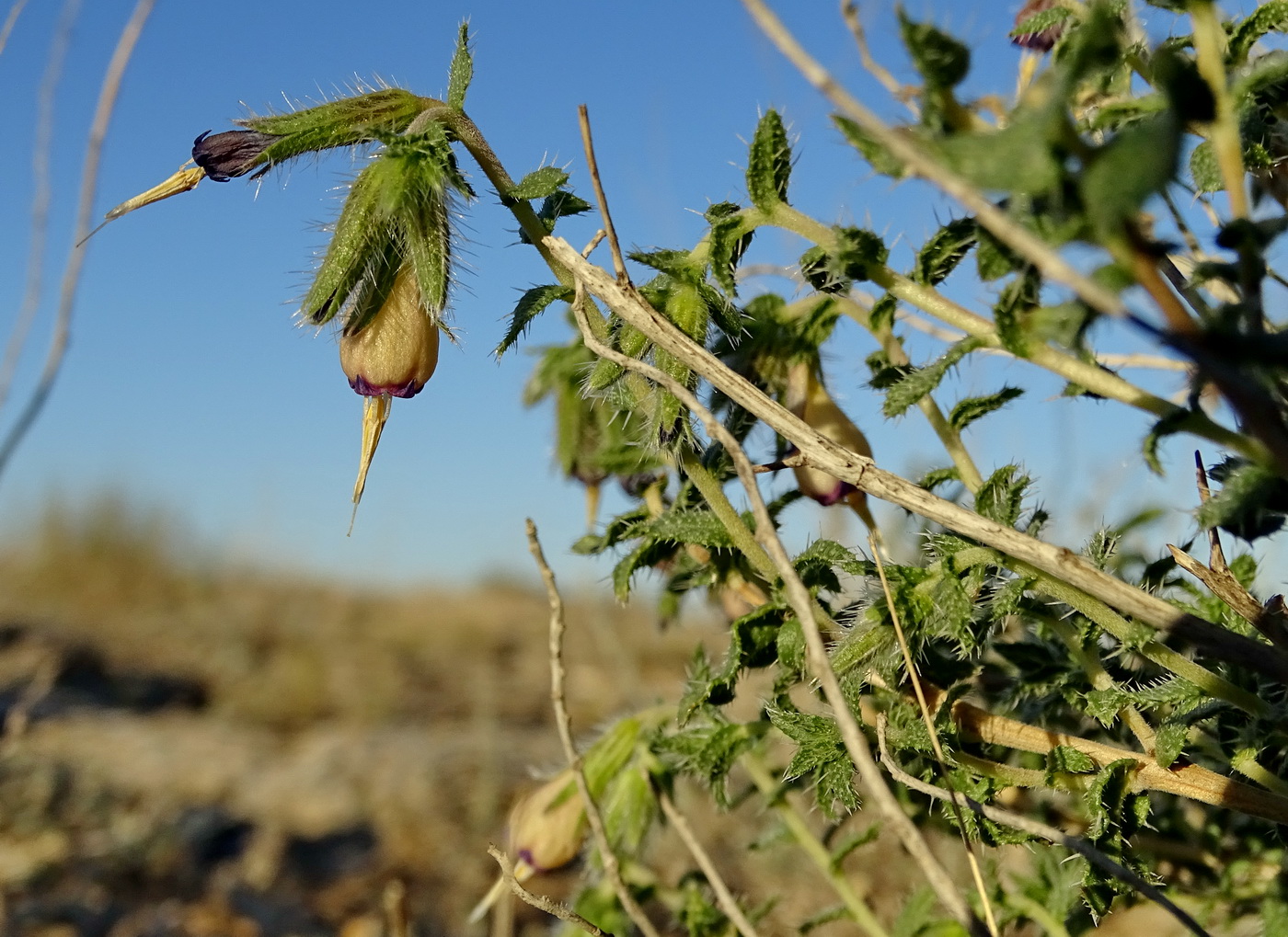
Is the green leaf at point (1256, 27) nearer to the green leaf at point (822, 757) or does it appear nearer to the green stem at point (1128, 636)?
the green stem at point (1128, 636)

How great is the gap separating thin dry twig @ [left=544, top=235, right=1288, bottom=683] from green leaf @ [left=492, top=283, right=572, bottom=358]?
0.10ft

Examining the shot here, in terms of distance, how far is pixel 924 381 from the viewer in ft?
2.86

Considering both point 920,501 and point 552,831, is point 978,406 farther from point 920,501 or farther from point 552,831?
point 552,831

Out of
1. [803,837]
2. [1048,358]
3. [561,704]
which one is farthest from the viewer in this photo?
[803,837]

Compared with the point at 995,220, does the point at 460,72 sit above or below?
above

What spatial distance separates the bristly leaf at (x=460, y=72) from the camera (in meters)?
1.03

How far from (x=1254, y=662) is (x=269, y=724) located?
7225 mm

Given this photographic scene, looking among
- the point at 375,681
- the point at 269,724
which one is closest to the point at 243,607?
the point at 375,681

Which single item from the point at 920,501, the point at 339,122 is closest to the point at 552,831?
the point at 920,501

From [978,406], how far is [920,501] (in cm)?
25

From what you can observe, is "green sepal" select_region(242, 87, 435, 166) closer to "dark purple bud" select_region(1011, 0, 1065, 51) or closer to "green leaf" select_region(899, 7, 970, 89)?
"green leaf" select_region(899, 7, 970, 89)

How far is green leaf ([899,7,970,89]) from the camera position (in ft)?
2.03

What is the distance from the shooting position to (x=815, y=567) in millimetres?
1092

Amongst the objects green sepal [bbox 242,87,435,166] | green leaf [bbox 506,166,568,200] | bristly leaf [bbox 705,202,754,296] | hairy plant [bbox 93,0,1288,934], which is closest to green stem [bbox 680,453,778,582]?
hairy plant [bbox 93,0,1288,934]
